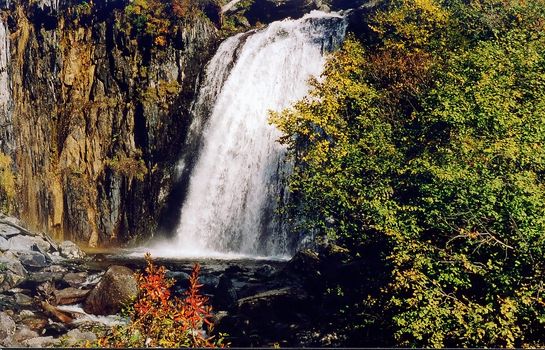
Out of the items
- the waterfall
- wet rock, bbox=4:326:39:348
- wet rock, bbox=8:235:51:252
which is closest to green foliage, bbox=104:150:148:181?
the waterfall

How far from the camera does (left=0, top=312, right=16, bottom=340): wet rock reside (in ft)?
54.2

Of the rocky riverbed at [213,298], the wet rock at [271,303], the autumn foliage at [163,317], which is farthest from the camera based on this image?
the wet rock at [271,303]

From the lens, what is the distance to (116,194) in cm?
3794

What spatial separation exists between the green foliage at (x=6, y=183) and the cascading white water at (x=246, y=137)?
36.6 feet

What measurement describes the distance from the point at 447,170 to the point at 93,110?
32.6m

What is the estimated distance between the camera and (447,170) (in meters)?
12.4

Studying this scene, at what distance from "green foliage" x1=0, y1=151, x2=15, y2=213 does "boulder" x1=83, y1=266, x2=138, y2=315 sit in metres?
18.1

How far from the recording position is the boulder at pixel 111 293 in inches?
751

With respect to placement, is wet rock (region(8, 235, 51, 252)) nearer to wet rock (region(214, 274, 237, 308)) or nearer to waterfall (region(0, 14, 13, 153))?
waterfall (region(0, 14, 13, 153))

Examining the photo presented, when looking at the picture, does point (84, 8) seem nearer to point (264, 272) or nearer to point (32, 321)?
point (264, 272)

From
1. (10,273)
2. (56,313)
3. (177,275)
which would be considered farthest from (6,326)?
(177,275)

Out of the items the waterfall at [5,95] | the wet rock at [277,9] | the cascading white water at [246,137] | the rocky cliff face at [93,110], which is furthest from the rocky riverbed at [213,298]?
the wet rock at [277,9]

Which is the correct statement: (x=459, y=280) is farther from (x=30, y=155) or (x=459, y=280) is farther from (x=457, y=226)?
(x=30, y=155)

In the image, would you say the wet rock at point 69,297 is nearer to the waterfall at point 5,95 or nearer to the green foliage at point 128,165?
the green foliage at point 128,165
